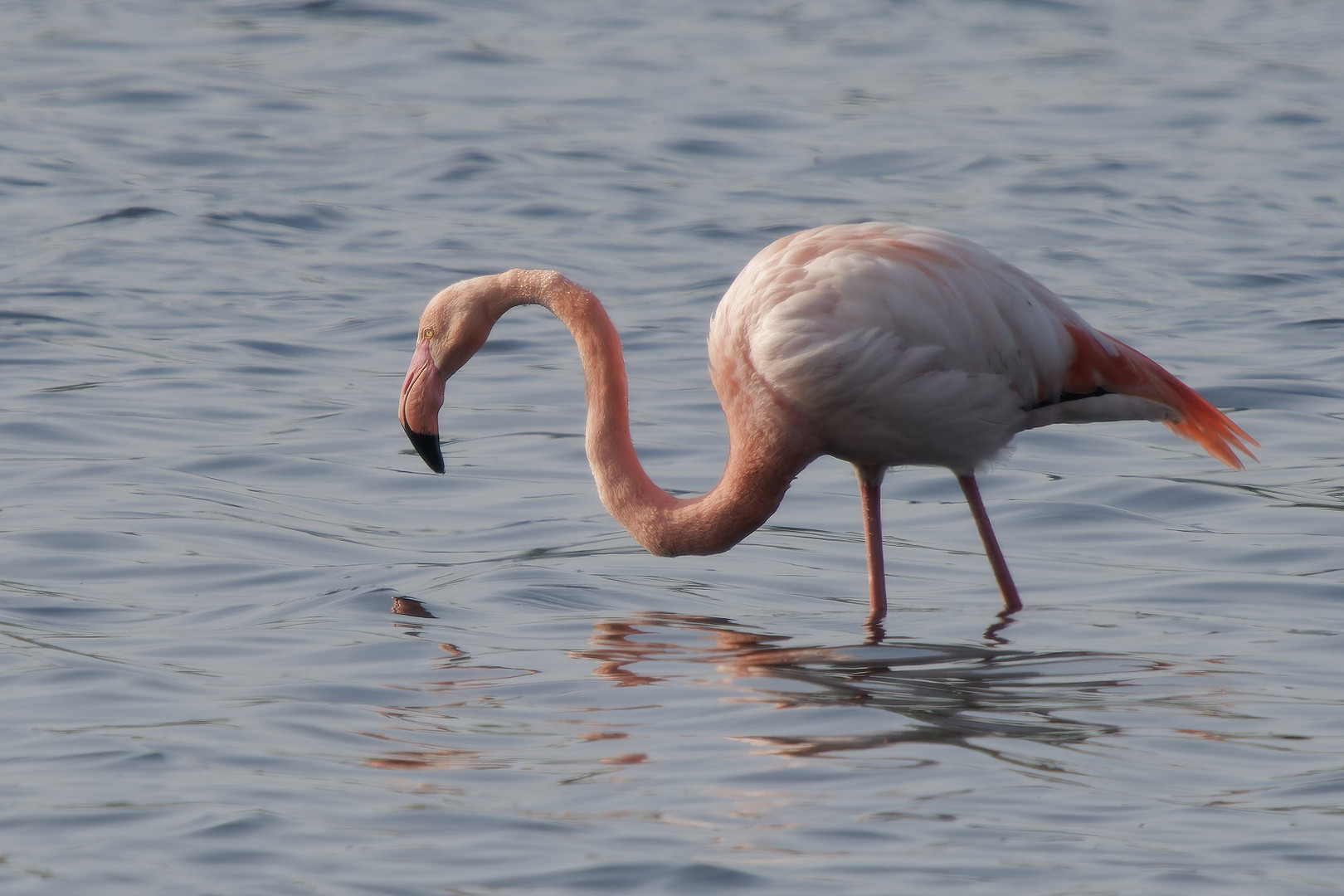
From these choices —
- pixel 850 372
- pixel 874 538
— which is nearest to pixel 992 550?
pixel 874 538

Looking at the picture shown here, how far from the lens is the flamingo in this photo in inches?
210

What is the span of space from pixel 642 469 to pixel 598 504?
56.2 inches

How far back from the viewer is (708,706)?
471cm

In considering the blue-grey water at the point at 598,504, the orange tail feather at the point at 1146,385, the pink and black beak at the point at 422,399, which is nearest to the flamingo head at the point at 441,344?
the pink and black beak at the point at 422,399

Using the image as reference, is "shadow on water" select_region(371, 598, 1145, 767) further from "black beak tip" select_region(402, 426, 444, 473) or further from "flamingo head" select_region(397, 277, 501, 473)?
"flamingo head" select_region(397, 277, 501, 473)

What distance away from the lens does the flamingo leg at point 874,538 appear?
5.66 m

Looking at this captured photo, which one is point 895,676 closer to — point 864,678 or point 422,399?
point 864,678

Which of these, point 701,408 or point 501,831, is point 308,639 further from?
point 701,408

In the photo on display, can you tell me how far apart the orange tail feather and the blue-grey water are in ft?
1.49

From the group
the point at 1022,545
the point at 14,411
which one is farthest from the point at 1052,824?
the point at 14,411

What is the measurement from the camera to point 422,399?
5.75m

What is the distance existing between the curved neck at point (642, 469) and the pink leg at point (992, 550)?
1.93ft

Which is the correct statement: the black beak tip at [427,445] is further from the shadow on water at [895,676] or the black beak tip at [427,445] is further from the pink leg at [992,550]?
the pink leg at [992,550]

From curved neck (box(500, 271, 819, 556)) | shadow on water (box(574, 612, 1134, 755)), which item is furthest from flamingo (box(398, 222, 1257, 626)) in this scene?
shadow on water (box(574, 612, 1134, 755))
